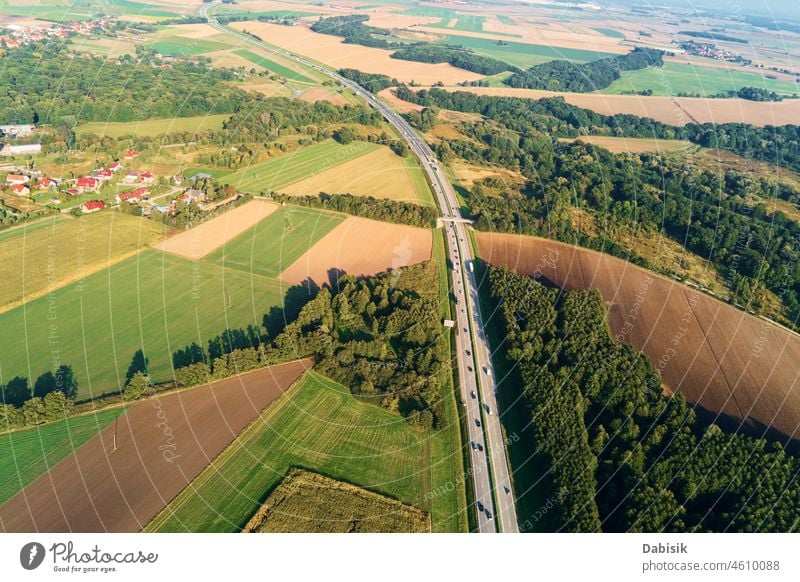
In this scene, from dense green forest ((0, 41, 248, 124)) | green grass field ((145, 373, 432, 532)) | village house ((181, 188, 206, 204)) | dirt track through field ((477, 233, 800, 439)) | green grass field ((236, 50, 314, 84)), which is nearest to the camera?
green grass field ((145, 373, 432, 532))

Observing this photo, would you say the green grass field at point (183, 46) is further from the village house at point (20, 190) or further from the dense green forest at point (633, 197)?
the dense green forest at point (633, 197)

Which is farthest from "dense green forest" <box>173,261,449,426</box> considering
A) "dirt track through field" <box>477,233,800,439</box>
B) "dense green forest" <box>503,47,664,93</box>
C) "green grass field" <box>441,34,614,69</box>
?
"green grass field" <box>441,34,614,69</box>

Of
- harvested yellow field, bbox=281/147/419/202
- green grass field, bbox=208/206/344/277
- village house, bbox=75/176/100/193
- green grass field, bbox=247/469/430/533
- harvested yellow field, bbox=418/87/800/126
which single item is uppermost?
harvested yellow field, bbox=418/87/800/126

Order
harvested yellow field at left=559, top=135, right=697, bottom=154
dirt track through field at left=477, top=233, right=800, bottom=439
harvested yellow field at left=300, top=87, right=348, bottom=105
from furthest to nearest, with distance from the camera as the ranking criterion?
1. harvested yellow field at left=300, top=87, right=348, bottom=105
2. harvested yellow field at left=559, top=135, right=697, bottom=154
3. dirt track through field at left=477, top=233, right=800, bottom=439

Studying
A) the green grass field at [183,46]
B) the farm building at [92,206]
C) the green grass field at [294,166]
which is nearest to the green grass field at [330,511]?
the farm building at [92,206]

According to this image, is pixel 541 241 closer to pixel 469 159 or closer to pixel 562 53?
pixel 469 159

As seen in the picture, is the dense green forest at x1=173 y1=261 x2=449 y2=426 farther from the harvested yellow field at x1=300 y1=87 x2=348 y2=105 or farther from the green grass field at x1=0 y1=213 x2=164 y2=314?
the harvested yellow field at x1=300 y1=87 x2=348 y2=105
